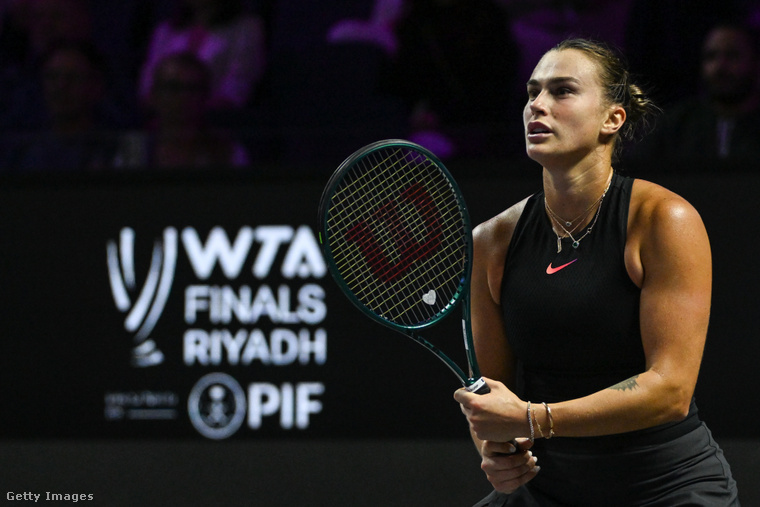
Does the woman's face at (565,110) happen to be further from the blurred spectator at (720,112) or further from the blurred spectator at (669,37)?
the blurred spectator at (669,37)

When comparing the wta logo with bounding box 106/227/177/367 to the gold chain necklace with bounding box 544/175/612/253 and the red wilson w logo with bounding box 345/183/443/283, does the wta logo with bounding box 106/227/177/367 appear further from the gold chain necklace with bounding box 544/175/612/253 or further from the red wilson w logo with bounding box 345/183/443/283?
the gold chain necklace with bounding box 544/175/612/253

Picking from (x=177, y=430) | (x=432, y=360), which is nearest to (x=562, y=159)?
(x=432, y=360)

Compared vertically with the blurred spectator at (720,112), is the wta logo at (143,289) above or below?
below

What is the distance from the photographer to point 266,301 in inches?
173

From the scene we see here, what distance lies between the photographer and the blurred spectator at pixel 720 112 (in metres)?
4.35

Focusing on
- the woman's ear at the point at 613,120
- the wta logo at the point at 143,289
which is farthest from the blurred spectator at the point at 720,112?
the woman's ear at the point at 613,120

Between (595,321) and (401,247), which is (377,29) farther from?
(595,321)

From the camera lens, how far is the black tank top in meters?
2.05

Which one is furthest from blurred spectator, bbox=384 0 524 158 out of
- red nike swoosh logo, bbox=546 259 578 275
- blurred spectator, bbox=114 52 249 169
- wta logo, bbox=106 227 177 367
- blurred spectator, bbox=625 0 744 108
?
red nike swoosh logo, bbox=546 259 578 275

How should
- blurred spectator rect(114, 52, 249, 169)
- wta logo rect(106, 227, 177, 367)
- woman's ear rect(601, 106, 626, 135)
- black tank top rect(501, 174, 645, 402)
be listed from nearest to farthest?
black tank top rect(501, 174, 645, 402) → woman's ear rect(601, 106, 626, 135) → wta logo rect(106, 227, 177, 367) → blurred spectator rect(114, 52, 249, 169)

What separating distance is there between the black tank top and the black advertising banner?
Answer: 7.08ft

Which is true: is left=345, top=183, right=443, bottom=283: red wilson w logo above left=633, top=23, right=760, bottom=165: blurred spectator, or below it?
below

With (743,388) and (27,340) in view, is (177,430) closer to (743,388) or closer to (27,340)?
(27,340)

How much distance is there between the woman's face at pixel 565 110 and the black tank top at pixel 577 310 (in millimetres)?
140
